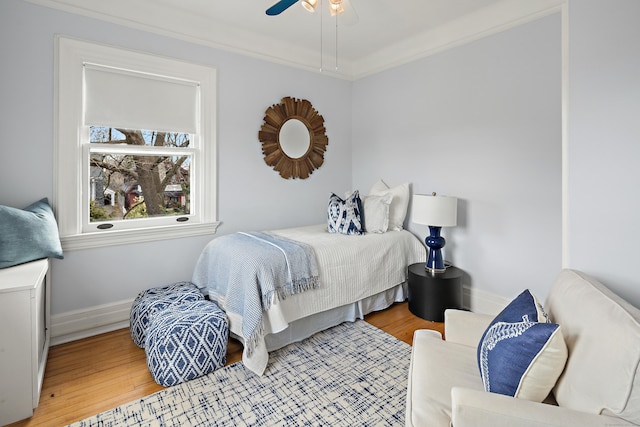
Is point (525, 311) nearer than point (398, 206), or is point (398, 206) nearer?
point (525, 311)

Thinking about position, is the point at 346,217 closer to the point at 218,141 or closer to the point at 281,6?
the point at 218,141

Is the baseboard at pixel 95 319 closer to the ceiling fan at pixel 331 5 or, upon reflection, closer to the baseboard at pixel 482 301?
the baseboard at pixel 482 301

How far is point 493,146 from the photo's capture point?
2906 mm

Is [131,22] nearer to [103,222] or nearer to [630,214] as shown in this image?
[103,222]

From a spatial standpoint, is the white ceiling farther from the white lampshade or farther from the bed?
the bed

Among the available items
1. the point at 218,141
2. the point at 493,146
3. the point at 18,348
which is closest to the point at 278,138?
the point at 218,141

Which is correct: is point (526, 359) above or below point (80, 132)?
below

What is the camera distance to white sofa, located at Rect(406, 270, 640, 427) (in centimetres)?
94

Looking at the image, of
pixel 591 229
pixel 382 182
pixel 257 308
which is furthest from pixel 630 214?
pixel 382 182

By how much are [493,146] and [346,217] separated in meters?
1.43

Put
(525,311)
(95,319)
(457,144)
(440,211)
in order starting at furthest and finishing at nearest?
(457,144)
(440,211)
(95,319)
(525,311)

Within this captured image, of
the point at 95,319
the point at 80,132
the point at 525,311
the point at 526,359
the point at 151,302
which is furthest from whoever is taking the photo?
the point at 95,319

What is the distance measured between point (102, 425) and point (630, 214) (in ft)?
8.62

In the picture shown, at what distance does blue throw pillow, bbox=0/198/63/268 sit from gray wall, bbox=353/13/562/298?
309 centimetres
